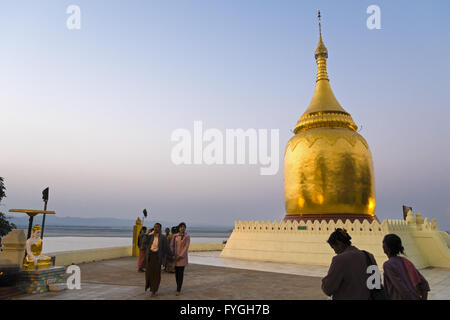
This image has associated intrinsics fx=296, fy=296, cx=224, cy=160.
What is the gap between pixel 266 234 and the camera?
1762 centimetres

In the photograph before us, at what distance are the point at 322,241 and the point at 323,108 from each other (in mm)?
11022

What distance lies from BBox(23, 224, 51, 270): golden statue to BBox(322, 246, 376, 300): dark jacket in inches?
302

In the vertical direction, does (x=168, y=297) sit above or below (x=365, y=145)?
below

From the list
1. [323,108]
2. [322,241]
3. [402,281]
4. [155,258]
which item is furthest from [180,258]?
[323,108]

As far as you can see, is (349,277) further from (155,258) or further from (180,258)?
(155,258)

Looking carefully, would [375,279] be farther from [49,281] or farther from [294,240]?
[294,240]

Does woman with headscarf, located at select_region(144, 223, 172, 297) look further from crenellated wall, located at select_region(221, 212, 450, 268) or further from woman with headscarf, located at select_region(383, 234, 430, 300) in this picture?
crenellated wall, located at select_region(221, 212, 450, 268)

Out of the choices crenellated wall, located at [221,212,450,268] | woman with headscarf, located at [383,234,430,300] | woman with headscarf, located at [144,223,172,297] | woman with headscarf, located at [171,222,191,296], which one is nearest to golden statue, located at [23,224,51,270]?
woman with headscarf, located at [144,223,172,297]

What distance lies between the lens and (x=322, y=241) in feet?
50.2

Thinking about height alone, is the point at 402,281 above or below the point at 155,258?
above

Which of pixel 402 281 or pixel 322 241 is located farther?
pixel 322 241

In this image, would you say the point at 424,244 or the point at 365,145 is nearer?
the point at 424,244
